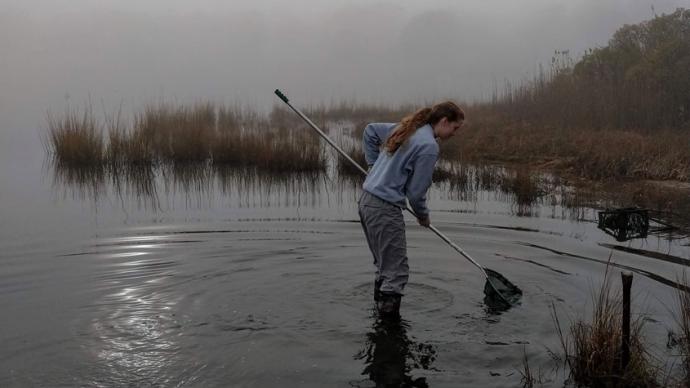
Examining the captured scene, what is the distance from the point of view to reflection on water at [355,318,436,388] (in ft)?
16.3

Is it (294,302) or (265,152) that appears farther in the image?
(265,152)

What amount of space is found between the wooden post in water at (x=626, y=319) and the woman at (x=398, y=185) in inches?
68.0

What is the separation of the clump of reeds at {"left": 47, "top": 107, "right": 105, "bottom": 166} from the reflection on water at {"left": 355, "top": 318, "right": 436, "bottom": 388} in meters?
13.1

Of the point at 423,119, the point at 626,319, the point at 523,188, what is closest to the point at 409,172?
the point at 423,119

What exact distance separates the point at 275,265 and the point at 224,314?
6.24 feet

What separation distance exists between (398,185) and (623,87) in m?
16.7

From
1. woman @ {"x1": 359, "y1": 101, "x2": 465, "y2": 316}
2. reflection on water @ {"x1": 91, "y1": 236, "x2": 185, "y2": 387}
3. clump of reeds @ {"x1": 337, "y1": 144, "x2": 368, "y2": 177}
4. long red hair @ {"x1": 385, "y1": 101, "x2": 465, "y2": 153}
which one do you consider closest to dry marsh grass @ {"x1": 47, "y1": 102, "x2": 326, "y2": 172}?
clump of reeds @ {"x1": 337, "y1": 144, "x2": 368, "y2": 177}

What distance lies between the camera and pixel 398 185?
18.3 ft

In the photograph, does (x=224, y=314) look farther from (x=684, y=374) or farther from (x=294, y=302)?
(x=684, y=374)

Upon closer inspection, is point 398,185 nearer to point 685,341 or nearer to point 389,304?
point 389,304

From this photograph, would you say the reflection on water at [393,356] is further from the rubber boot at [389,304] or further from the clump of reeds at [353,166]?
the clump of reeds at [353,166]

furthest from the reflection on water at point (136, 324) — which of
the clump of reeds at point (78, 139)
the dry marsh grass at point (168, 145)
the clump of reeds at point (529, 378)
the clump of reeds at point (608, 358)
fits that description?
the clump of reeds at point (78, 139)

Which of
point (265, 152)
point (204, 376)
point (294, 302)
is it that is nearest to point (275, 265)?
point (294, 302)

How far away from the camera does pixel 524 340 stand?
5.66 meters
